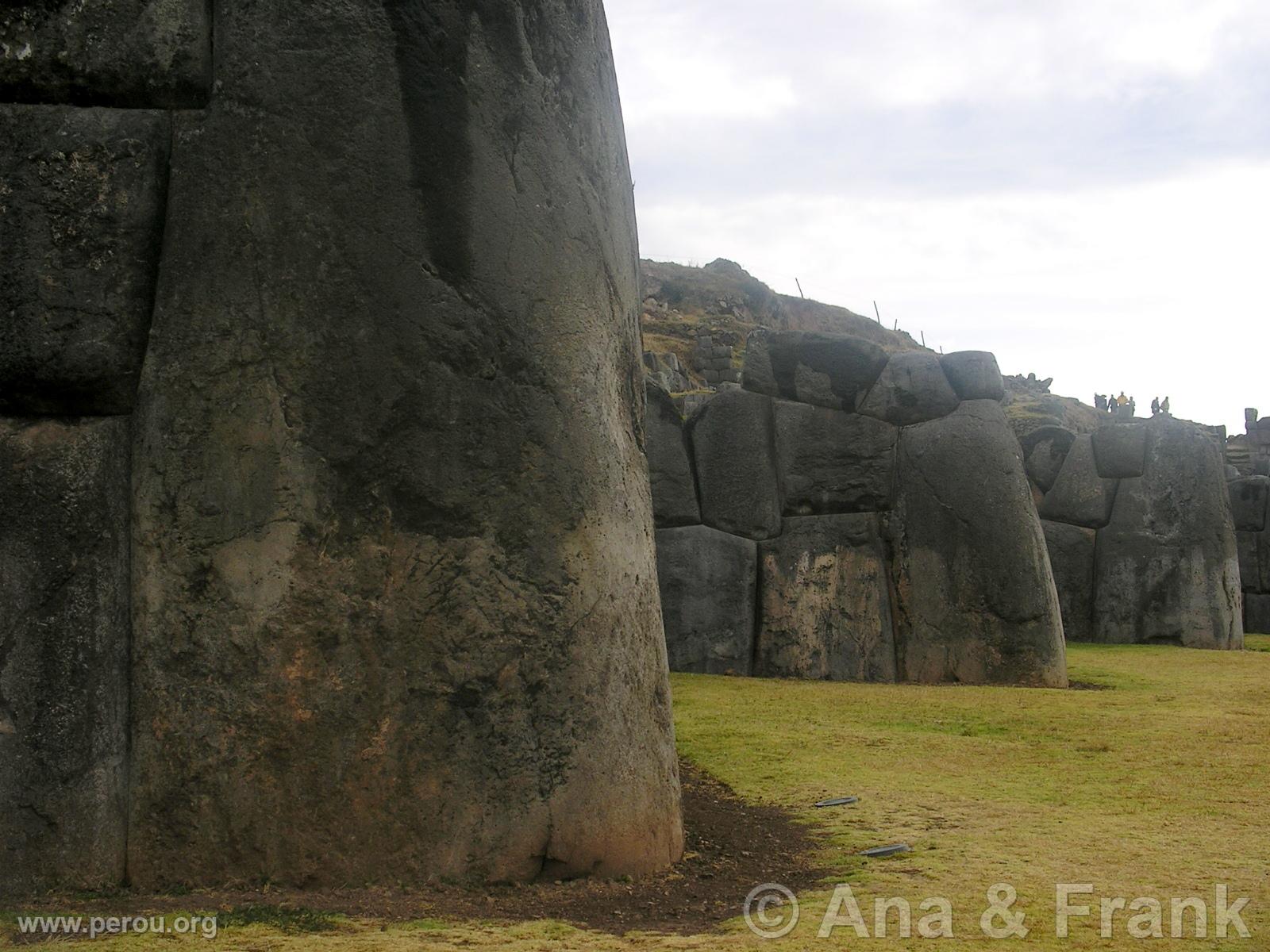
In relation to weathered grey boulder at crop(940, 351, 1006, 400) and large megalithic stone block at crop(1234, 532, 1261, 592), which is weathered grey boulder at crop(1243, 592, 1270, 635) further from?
weathered grey boulder at crop(940, 351, 1006, 400)

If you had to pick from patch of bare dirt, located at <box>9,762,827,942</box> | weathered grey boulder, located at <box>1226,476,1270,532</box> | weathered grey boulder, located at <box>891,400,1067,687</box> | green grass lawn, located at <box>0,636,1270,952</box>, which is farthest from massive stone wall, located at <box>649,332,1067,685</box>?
weathered grey boulder, located at <box>1226,476,1270,532</box>

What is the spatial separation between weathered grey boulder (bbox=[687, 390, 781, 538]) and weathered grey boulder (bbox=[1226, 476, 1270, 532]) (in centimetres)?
1065

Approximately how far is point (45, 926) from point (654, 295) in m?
53.3

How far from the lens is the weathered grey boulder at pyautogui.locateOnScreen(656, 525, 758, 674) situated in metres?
11.4

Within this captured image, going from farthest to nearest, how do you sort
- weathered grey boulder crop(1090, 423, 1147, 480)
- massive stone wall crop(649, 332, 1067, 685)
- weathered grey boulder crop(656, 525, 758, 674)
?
1. weathered grey boulder crop(1090, 423, 1147, 480)
2. weathered grey boulder crop(656, 525, 758, 674)
3. massive stone wall crop(649, 332, 1067, 685)

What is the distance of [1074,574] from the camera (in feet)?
48.6

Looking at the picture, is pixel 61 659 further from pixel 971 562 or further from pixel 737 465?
pixel 737 465

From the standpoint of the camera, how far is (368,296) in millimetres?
4109

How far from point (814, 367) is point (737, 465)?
1107 millimetres

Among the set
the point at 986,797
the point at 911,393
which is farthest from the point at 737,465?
the point at 986,797

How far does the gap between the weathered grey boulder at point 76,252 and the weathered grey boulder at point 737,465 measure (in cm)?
792

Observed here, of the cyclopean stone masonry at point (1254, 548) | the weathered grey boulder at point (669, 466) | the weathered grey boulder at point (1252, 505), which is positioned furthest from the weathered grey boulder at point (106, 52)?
the weathered grey boulder at point (1252, 505)

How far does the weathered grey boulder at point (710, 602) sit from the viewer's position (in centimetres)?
1144

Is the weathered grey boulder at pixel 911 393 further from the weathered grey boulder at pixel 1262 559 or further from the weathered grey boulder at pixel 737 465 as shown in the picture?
the weathered grey boulder at pixel 1262 559
